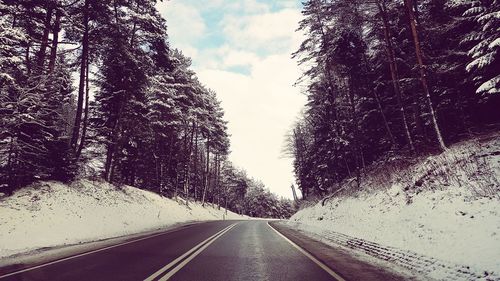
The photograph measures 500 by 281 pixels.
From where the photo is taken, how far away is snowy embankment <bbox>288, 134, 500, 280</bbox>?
6523 millimetres

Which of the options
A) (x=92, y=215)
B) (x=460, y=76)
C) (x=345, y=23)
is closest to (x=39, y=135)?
(x=92, y=215)

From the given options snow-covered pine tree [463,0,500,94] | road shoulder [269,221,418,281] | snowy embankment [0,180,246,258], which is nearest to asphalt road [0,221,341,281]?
road shoulder [269,221,418,281]

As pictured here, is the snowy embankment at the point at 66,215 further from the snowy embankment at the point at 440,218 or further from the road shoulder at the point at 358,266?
the snowy embankment at the point at 440,218

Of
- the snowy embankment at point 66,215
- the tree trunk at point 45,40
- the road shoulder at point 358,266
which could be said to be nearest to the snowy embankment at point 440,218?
the road shoulder at point 358,266

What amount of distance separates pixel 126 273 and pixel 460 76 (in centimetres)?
1667

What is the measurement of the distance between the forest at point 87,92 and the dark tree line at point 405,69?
40.4ft

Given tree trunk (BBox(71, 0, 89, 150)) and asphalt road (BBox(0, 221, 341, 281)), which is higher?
tree trunk (BBox(71, 0, 89, 150))

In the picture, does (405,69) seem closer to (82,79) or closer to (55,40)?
(82,79)

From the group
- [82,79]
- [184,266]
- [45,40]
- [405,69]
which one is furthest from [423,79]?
[45,40]

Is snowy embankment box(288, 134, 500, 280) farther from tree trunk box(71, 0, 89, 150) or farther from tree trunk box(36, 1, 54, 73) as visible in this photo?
tree trunk box(36, 1, 54, 73)

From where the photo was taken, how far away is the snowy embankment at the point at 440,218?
21.4 ft

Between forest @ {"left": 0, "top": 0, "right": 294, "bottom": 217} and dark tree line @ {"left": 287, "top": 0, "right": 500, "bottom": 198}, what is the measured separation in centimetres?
1232

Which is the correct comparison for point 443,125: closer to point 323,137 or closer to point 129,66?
point 323,137

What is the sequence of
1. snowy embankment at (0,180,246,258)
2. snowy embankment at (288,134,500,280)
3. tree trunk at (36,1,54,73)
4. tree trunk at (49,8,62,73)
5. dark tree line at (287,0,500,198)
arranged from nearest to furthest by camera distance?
1. snowy embankment at (288,134,500,280)
2. snowy embankment at (0,180,246,258)
3. dark tree line at (287,0,500,198)
4. tree trunk at (36,1,54,73)
5. tree trunk at (49,8,62,73)
